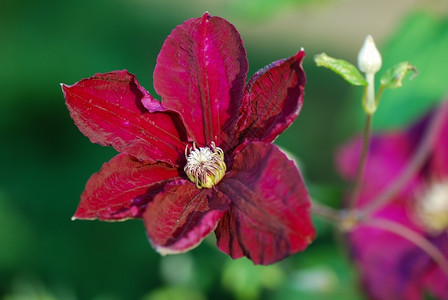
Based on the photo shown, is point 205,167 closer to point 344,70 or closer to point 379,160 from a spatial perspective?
point 344,70

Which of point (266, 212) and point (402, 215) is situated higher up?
point (266, 212)

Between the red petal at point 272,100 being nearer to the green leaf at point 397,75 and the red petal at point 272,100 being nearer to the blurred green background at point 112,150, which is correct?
the green leaf at point 397,75

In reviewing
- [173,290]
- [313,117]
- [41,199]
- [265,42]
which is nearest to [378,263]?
[173,290]

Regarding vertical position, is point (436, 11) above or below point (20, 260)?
above

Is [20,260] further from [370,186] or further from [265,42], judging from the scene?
[265,42]

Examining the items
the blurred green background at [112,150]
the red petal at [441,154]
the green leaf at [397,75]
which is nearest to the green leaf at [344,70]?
the green leaf at [397,75]

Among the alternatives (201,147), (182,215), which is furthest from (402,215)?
(182,215)
